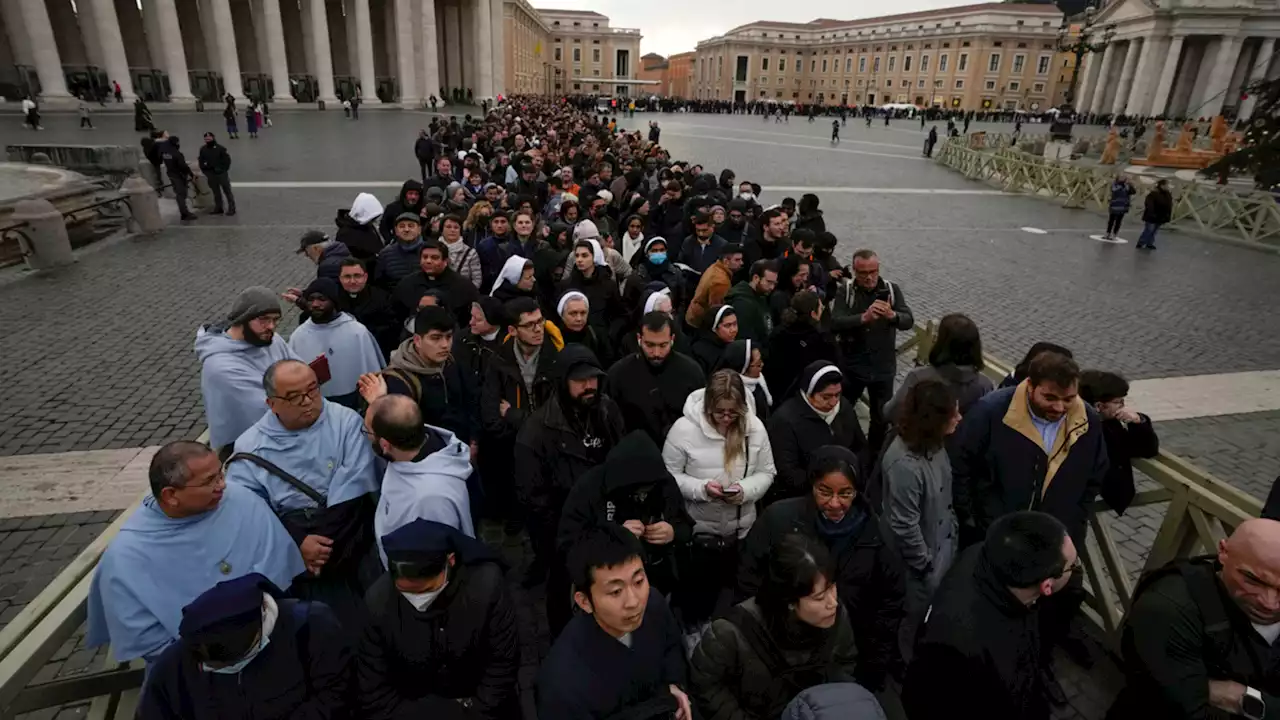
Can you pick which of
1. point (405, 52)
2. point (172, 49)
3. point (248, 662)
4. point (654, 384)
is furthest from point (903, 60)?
point (248, 662)

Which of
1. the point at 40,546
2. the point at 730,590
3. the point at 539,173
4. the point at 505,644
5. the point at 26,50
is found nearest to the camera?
the point at 505,644

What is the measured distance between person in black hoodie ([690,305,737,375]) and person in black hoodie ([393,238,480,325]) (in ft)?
6.43

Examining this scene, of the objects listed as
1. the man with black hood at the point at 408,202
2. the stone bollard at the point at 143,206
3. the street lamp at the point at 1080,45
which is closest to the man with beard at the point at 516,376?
the man with black hood at the point at 408,202

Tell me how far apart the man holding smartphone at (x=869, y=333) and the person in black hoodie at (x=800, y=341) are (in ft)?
1.70

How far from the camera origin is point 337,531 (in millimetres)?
3172

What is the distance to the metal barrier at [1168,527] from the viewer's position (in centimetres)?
338

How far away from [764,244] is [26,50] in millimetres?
47516

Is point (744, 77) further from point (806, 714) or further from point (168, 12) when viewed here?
point (806, 714)

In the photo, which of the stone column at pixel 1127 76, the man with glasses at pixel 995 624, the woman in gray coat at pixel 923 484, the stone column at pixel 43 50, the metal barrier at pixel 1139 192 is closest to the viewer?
the man with glasses at pixel 995 624

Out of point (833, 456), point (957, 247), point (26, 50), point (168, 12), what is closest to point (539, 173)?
A: point (957, 247)

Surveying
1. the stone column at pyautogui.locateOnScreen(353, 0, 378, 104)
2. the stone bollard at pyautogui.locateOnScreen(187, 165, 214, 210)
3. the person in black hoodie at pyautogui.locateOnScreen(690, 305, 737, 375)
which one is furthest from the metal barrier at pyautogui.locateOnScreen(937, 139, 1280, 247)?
the stone column at pyautogui.locateOnScreen(353, 0, 378, 104)

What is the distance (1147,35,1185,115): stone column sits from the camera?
60381 millimetres

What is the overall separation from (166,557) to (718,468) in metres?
2.42

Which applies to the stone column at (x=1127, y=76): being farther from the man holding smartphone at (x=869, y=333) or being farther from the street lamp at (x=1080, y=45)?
the man holding smartphone at (x=869, y=333)
